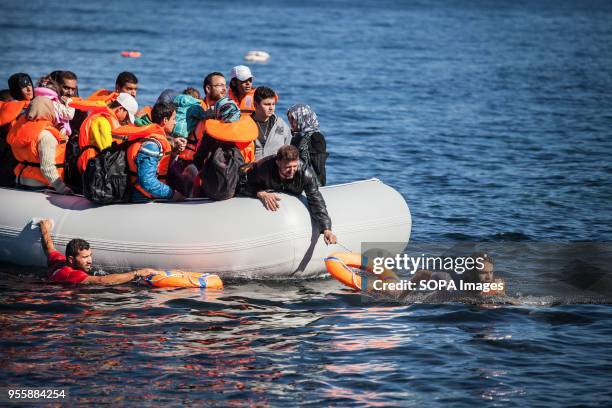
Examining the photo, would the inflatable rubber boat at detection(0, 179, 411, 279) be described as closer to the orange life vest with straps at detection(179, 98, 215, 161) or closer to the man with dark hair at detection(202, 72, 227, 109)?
the orange life vest with straps at detection(179, 98, 215, 161)

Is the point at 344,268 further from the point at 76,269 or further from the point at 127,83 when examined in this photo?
the point at 127,83

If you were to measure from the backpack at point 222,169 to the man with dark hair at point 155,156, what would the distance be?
44 centimetres

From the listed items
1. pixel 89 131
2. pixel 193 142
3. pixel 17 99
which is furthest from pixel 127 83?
pixel 17 99

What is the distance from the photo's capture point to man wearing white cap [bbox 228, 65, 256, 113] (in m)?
10.3

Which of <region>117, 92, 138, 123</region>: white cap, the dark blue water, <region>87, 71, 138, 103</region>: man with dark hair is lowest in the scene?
the dark blue water

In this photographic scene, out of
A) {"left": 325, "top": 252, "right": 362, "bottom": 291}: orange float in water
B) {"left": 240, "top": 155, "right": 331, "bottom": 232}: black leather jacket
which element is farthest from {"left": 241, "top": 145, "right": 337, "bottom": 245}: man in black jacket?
{"left": 325, "top": 252, "right": 362, "bottom": 291}: orange float in water

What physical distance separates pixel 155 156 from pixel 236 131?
823mm

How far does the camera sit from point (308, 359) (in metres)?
7.87

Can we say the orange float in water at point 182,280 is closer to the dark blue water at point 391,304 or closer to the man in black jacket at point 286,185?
the dark blue water at point 391,304

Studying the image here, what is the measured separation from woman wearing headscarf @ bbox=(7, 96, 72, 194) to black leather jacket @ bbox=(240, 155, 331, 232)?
6.41ft

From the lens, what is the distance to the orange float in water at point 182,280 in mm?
9336

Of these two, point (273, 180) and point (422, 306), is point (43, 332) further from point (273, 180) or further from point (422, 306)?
point (422, 306)

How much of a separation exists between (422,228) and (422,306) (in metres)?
3.08

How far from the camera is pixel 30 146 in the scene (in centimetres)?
968
